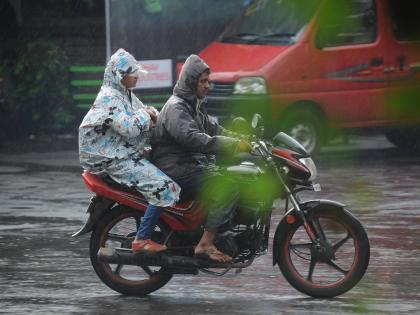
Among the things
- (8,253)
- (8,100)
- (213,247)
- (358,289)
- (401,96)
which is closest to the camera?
(401,96)

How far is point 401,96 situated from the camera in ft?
6.31

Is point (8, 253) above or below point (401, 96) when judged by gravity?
below

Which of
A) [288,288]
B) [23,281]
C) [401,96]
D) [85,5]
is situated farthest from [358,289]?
[85,5]

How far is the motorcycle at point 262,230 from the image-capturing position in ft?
18.2

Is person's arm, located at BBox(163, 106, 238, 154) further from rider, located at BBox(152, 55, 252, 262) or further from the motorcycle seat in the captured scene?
the motorcycle seat

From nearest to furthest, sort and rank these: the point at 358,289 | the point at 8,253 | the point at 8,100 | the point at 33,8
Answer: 1. the point at 358,289
2. the point at 8,253
3. the point at 8,100
4. the point at 33,8

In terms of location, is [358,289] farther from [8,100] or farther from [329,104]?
[8,100]

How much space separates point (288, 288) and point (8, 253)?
2.46 metres

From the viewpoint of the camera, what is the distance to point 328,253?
18.3 ft

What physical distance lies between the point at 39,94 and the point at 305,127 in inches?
208

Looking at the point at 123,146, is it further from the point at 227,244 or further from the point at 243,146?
the point at 227,244

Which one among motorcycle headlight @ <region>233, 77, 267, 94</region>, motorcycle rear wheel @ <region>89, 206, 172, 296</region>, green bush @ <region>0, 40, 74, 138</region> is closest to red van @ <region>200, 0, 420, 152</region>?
motorcycle headlight @ <region>233, 77, 267, 94</region>

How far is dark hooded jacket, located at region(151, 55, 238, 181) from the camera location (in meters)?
5.34

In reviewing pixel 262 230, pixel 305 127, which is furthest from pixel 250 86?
pixel 262 230
